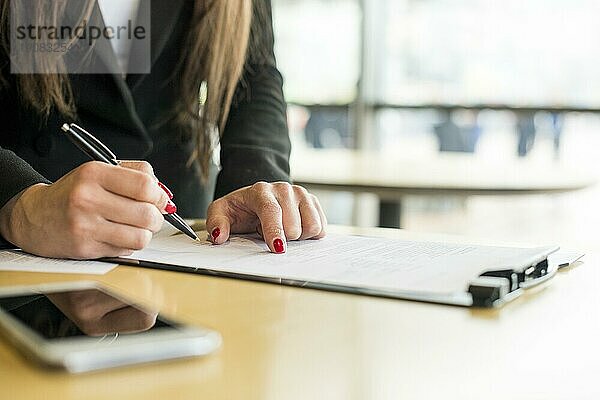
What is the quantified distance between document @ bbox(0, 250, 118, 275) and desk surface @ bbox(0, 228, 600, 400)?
0.08 ft

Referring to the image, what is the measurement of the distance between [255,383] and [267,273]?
0.35 meters

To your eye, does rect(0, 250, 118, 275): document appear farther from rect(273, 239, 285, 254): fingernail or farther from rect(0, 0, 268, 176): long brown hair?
rect(0, 0, 268, 176): long brown hair

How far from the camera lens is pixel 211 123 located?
152 cm

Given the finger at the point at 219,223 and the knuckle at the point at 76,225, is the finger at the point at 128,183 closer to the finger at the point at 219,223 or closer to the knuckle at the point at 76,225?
the knuckle at the point at 76,225

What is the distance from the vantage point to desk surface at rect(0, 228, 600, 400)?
1.74 ft

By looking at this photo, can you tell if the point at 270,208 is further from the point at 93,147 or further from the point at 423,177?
the point at 423,177

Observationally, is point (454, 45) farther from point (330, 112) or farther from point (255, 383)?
point (255, 383)

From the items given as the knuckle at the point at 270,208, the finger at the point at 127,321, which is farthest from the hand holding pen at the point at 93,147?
the finger at the point at 127,321

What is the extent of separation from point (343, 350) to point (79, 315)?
189mm

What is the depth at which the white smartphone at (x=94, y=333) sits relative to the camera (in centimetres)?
54

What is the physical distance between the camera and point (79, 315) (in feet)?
2.07

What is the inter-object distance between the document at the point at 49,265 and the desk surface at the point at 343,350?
0.08ft

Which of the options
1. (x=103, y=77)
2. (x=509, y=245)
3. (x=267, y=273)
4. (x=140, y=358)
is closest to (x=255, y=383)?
(x=140, y=358)

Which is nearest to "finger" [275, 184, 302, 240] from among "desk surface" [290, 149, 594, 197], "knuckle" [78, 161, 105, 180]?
"knuckle" [78, 161, 105, 180]
